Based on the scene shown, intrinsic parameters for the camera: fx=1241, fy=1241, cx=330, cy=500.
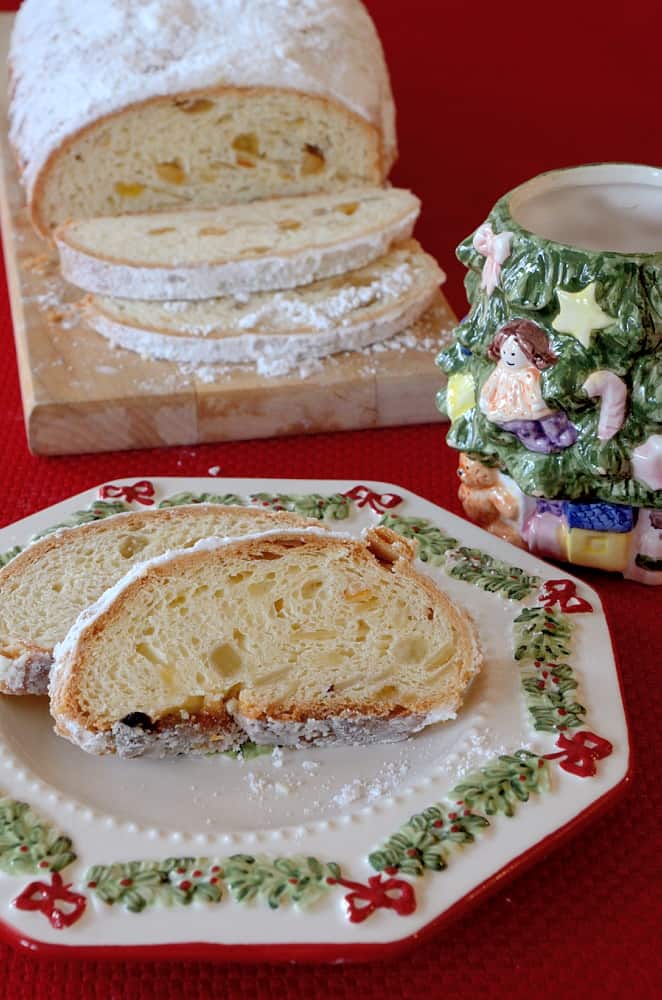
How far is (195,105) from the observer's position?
2414 millimetres

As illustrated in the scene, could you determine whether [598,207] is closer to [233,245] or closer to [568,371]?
[568,371]

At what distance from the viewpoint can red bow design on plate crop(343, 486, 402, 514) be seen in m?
1.68

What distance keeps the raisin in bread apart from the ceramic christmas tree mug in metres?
0.92

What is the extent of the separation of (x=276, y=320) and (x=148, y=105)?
55 cm

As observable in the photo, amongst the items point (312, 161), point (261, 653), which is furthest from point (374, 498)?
point (312, 161)

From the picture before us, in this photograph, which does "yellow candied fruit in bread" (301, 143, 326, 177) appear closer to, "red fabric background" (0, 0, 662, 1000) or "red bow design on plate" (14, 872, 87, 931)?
"red fabric background" (0, 0, 662, 1000)

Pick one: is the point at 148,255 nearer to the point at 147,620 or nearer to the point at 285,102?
the point at 285,102

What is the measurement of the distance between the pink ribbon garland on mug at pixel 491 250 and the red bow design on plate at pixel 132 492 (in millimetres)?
523

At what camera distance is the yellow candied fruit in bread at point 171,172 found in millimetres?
2465

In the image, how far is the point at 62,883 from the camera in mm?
1119

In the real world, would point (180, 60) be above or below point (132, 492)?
above

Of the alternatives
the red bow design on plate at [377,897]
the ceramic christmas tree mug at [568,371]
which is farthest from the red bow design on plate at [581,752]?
the ceramic christmas tree mug at [568,371]

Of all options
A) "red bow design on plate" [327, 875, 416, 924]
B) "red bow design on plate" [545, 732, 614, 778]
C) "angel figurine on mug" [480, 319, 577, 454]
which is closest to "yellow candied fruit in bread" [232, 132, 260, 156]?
"angel figurine on mug" [480, 319, 577, 454]

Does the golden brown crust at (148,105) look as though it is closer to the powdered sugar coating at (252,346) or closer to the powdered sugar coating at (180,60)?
the powdered sugar coating at (180,60)
